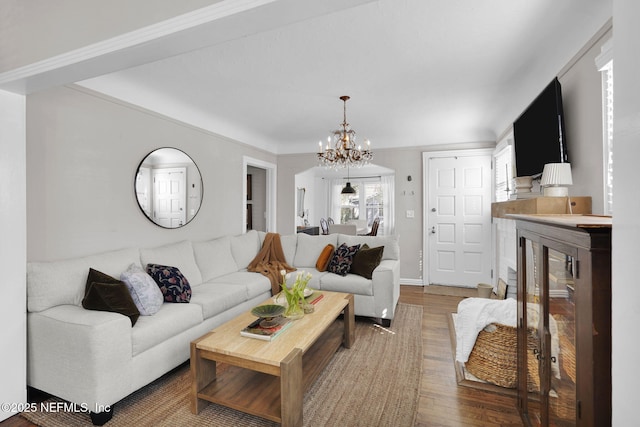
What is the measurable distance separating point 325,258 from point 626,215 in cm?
342

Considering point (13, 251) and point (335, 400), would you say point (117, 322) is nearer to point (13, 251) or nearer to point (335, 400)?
point (13, 251)

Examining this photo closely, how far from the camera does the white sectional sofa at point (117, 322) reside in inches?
72.9

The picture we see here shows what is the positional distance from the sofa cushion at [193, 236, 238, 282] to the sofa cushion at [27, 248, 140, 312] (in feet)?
3.41

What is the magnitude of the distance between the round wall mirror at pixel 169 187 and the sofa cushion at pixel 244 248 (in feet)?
2.25

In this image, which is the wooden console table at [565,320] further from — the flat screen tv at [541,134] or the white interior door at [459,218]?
the white interior door at [459,218]

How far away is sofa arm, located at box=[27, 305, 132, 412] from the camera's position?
1.82 meters

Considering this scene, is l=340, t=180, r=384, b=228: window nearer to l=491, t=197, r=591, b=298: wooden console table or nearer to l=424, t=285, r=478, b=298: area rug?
l=424, t=285, r=478, b=298: area rug

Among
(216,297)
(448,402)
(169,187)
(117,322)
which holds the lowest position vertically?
(448,402)

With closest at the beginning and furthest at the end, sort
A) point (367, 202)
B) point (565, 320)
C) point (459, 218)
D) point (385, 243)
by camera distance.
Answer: point (565, 320) → point (385, 243) → point (459, 218) → point (367, 202)

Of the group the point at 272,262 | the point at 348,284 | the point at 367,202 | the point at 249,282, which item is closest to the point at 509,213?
the point at 348,284

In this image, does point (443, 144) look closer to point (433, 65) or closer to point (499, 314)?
point (433, 65)

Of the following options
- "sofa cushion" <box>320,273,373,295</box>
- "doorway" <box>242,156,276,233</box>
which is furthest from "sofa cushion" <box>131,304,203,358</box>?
"doorway" <box>242,156,276,233</box>

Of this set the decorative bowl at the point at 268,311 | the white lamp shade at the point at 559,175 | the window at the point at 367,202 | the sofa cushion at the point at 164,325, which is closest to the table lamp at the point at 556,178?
the white lamp shade at the point at 559,175

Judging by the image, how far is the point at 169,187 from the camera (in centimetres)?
350
